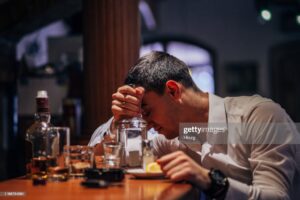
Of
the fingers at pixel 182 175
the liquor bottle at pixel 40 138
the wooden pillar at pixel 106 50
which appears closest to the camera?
the fingers at pixel 182 175

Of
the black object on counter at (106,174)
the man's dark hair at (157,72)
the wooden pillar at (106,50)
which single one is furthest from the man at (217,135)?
the wooden pillar at (106,50)

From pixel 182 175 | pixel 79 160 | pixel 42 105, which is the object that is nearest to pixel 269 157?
pixel 182 175

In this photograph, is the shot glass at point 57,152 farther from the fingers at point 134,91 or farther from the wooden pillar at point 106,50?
the wooden pillar at point 106,50

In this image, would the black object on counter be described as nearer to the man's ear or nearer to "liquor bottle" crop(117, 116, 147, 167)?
"liquor bottle" crop(117, 116, 147, 167)

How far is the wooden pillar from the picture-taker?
2.84 m

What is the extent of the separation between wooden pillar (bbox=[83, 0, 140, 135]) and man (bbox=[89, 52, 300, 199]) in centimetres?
93

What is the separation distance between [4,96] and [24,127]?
41 cm

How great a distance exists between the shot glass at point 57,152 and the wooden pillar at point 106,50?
135cm

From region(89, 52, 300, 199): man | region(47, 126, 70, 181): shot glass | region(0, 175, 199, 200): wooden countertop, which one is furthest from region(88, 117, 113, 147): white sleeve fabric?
region(0, 175, 199, 200): wooden countertop

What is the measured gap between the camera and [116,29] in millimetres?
2840

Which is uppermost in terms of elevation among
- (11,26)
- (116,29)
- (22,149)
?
Answer: (11,26)

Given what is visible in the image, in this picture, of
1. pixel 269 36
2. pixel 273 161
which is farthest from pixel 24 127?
pixel 269 36

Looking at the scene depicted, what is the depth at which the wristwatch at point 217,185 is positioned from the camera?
4.20 ft

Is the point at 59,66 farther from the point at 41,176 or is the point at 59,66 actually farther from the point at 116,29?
the point at 41,176
